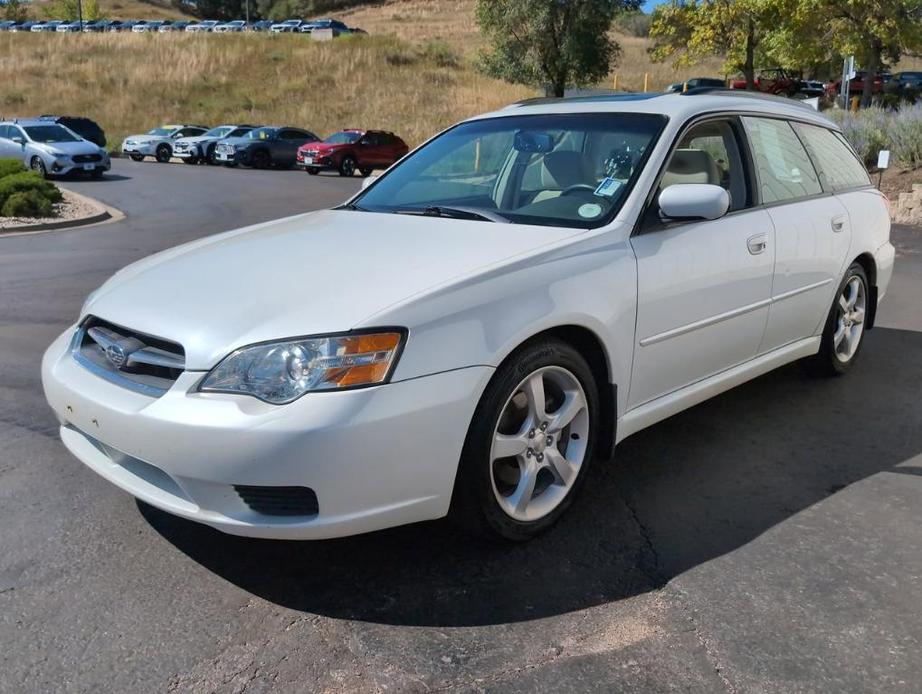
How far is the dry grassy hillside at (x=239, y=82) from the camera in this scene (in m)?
44.8

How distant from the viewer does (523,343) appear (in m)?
3.21

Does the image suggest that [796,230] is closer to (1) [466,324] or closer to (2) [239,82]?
(1) [466,324]

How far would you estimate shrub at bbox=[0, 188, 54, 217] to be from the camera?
14.4m

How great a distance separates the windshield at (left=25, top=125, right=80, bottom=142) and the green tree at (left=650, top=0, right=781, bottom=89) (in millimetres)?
19383

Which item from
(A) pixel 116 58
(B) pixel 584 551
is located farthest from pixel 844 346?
(A) pixel 116 58

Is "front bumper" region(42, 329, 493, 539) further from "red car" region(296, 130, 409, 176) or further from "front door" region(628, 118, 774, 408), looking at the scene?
"red car" region(296, 130, 409, 176)

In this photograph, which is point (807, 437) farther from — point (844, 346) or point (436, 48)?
point (436, 48)

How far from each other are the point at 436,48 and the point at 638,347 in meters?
52.5

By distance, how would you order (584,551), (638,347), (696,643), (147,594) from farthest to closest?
(638,347)
(584,551)
(147,594)
(696,643)

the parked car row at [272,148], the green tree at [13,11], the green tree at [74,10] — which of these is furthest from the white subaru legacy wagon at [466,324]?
the green tree at [13,11]

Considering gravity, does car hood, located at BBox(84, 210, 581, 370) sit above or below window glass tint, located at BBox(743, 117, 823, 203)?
below

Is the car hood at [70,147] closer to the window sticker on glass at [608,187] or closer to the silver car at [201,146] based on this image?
the silver car at [201,146]

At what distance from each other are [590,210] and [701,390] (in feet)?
A: 3.43

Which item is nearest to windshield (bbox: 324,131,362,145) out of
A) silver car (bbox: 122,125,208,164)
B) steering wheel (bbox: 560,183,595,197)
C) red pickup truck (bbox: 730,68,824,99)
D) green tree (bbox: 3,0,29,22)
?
silver car (bbox: 122,125,208,164)
